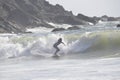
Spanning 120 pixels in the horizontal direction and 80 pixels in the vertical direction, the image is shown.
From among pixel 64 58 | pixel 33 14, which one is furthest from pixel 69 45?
pixel 33 14

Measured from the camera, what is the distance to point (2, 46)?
98.8 feet

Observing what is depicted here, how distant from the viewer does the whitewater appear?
15.1 m

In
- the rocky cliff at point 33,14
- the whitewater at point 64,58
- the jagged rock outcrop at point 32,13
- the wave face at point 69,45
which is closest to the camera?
the whitewater at point 64,58

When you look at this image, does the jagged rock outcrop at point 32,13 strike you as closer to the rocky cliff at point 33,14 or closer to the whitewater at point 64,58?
the rocky cliff at point 33,14

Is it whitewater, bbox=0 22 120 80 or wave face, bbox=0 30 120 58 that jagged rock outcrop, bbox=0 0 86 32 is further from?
whitewater, bbox=0 22 120 80

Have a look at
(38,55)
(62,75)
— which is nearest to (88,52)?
(38,55)

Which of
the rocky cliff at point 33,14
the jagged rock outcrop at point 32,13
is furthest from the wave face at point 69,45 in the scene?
the jagged rock outcrop at point 32,13

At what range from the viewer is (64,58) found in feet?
73.9

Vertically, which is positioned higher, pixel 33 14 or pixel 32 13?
pixel 32 13

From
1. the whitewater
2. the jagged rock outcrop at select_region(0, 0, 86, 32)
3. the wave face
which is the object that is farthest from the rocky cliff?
the whitewater

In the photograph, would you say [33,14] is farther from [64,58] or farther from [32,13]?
[64,58]

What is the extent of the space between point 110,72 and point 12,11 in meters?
111

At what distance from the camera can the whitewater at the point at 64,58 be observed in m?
15.1

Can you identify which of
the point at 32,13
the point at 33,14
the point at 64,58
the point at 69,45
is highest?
the point at 32,13
